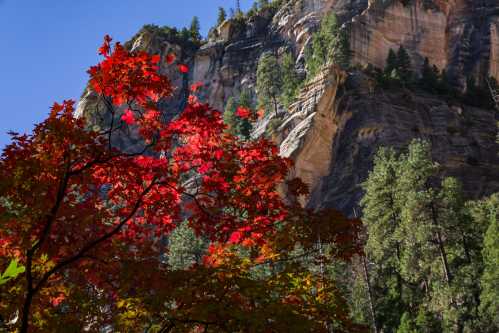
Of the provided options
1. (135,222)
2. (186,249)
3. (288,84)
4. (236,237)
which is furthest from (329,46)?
(236,237)

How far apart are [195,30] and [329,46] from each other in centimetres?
4603

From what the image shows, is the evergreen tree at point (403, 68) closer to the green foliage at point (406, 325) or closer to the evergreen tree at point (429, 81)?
the evergreen tree at point (429, 81)

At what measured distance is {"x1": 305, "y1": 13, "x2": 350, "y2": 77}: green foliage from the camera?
219 feet

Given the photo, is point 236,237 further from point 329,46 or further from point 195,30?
point 195,30

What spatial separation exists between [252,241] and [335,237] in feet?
4.29

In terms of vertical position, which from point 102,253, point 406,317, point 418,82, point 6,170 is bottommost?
point 406,317

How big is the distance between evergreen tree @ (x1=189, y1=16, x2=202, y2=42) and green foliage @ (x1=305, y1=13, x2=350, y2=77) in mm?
35888

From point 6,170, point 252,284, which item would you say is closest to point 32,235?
point 6,170

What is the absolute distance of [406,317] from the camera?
3192 centimetres

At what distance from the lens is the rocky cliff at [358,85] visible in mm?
Answer: 53312

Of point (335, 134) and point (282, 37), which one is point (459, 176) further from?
point (282, 37)

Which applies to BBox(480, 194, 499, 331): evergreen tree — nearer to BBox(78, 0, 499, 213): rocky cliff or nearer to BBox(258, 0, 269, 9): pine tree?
BBox(78, 0, 499, 213): rocky cliff

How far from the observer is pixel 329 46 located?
68.8 m

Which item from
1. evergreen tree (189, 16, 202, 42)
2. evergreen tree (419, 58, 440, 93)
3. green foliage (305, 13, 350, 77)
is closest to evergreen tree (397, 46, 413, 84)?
evergreen tree (419, 58, 440, 93)
